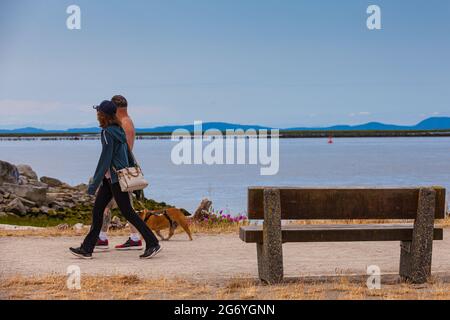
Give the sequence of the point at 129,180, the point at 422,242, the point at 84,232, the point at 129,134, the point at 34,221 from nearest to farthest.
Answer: the point at 422,242 < the point at 129,180 < the point at 129,134 < the point at 84,232 < the point at 34,221

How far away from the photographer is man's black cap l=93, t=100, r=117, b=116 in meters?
9.74

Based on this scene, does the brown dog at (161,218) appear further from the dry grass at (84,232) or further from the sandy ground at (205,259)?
the dry grass at (84,232)

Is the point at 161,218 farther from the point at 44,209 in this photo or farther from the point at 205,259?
the point at 44,209

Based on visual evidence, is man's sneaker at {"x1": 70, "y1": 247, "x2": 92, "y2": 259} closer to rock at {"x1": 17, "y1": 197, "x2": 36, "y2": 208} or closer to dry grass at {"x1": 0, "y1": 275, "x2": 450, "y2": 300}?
dry grass at {"x1": 0, "y1": 275, "x2": 450, "y2": 300}

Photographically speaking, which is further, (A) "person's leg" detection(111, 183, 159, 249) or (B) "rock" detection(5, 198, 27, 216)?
(B) "rock" detection(5, 198, 27, 216)

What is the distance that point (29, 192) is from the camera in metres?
22.1

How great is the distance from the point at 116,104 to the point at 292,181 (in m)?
47.7

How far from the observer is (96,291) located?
7.60m

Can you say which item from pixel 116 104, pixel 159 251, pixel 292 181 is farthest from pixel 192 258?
pixel 292 181

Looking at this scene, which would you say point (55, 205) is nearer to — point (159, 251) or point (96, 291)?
point (159, 251)

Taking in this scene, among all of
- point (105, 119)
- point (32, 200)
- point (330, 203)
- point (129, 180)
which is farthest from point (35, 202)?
point (330, 203)

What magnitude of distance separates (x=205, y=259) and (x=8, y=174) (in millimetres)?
15087

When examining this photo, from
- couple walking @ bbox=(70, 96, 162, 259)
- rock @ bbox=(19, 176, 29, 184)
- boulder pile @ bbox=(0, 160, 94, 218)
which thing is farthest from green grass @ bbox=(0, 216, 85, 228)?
couple walking @ bbox=(70, 96, 162, 259)

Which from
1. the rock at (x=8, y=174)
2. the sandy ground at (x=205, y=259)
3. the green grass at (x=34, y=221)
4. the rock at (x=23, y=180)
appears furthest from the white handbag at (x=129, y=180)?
the rock at (x=23, y=180)
